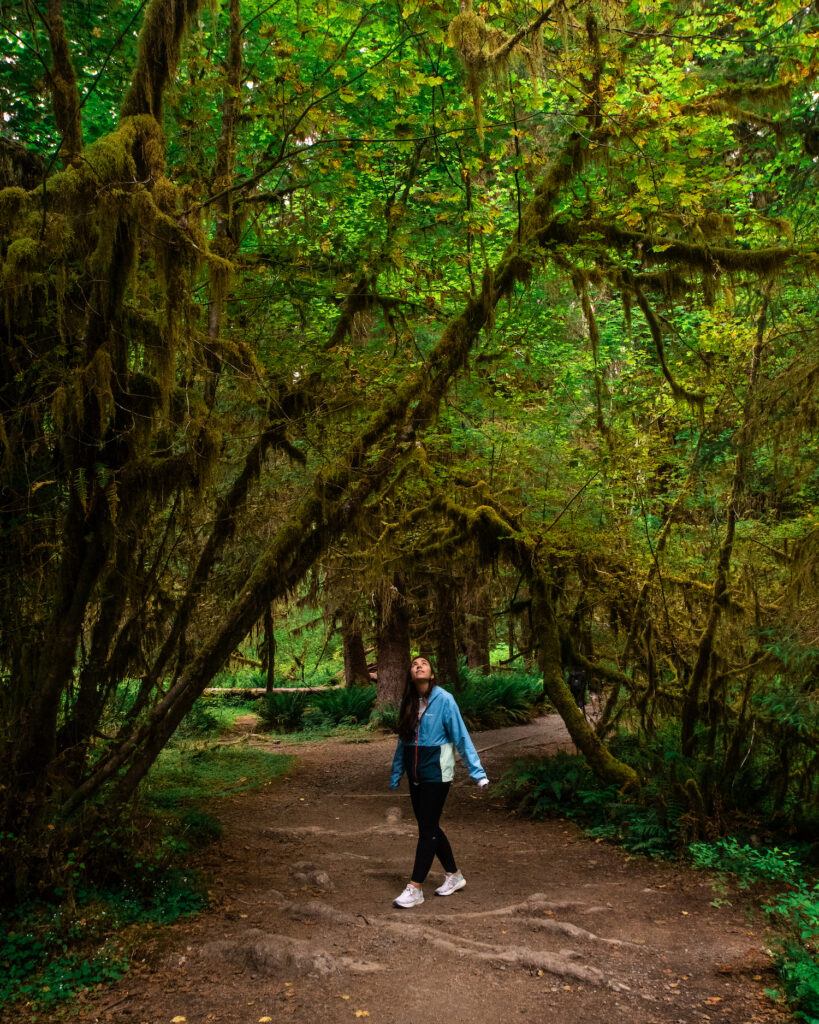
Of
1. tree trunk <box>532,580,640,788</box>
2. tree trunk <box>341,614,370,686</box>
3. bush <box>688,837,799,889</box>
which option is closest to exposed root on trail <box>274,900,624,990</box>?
bush <box>688,837,799,889</box>

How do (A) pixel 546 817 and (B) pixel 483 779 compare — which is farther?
(A) pixel 546 817

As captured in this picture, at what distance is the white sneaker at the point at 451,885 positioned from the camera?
20.4 ft

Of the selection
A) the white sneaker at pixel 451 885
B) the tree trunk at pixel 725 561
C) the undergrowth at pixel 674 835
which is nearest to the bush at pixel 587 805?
the undergrowth at pixel 674 835

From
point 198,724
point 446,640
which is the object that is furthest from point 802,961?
point 198,724

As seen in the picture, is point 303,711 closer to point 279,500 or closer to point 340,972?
point 279,500

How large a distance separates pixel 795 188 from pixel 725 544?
368cm

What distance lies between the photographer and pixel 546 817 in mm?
9281

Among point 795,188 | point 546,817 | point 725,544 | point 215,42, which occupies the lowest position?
point 546,817

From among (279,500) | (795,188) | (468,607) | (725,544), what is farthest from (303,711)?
(795,188)

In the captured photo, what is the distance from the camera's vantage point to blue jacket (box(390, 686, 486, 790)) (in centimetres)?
585

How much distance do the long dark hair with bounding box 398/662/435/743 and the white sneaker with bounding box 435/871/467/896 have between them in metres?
1.33

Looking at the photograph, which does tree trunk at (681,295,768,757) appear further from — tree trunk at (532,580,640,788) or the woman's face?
the woman's face

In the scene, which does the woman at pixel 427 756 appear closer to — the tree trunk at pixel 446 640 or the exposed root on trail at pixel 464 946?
the exposed root on trail at pixel 464 946

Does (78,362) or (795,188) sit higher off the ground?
(795,188)
